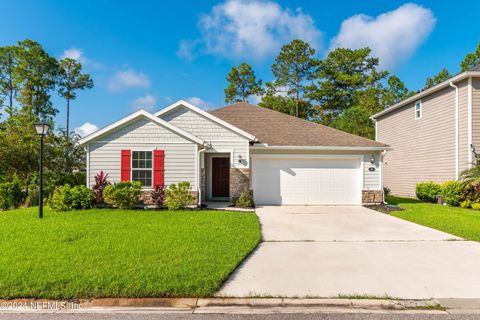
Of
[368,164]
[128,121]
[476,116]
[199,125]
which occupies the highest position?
[476,116]

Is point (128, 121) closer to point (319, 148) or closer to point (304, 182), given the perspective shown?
point (304, 182)

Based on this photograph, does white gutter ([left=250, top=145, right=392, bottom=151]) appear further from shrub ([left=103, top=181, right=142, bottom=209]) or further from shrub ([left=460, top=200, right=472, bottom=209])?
shrub ([left=103, top=181, right=142, bottom=209])

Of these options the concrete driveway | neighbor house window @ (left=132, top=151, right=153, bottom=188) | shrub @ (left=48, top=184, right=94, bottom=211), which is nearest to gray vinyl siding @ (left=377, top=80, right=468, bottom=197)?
the concrete driveway

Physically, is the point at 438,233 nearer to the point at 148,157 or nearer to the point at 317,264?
the point at 317,264

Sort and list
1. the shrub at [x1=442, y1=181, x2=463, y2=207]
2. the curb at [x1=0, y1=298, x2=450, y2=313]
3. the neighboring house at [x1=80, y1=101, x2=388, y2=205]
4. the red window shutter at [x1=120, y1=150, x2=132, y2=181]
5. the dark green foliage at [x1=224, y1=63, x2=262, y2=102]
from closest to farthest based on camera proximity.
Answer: the curb at [x1=0, y1=298, x2=450, y2=313] → the red window shutter at [x1=120, y1=150, x2=132, y2=181] → the shrub at [x1=442, y1=181, x2=463, y2=207] → the neighboring house at [x1=80, y1=101, x2=388, y2=205] → the dark green foliage at [x1=224, y1=63, x2=262, y2=102]

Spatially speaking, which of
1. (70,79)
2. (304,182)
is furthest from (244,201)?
(70,79)

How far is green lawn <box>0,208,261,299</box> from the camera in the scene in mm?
3891

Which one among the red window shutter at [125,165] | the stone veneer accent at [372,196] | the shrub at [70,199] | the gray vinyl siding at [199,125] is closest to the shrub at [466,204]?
the stone veneer accent at [372,196]

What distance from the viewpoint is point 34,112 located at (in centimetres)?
2780

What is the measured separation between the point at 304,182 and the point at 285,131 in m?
2.81

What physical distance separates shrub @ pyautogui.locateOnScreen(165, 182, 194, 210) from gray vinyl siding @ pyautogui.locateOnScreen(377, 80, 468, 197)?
38.6ft

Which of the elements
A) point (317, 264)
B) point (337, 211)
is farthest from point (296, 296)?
point (337, 211)

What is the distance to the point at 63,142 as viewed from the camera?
20.3 m

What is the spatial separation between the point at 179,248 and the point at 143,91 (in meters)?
16.0
